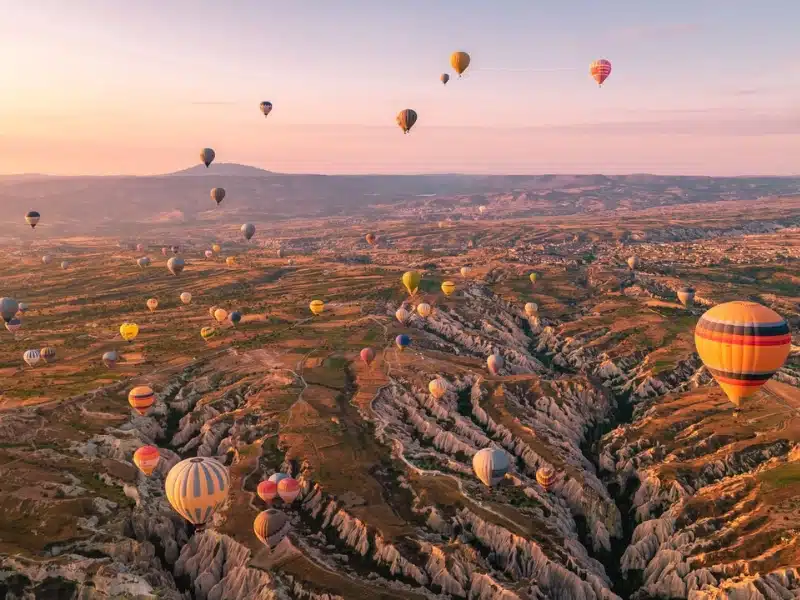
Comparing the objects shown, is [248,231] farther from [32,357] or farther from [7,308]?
[32,357]

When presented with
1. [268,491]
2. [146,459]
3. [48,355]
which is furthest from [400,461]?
[48,355]

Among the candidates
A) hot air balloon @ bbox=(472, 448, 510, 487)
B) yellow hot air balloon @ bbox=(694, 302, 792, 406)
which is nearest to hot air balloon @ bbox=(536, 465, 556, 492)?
hot air balloon @ bbox=(472, 448, 510, 487)

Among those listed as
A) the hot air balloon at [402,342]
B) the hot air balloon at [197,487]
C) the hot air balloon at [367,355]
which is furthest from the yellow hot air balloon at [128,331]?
the hot air balloon at [197,487]

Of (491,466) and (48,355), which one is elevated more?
(48,355)

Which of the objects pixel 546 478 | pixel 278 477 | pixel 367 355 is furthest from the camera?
pixel 367 355

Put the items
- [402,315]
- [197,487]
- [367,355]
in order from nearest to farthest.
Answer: [197,487] < [367,355] < [402,315]

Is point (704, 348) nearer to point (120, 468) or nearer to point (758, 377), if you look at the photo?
point (758, 377)
